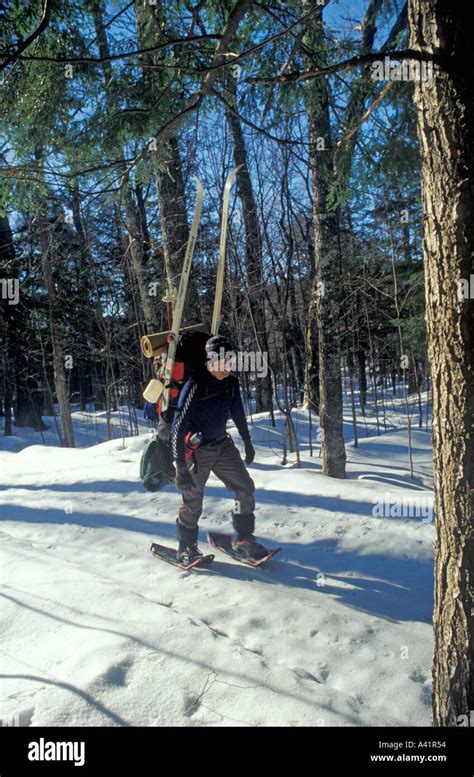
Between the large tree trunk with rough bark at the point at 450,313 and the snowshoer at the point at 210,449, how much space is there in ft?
7.18

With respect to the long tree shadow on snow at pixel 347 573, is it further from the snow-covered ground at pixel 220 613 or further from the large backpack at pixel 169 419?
the large backpack at pixel 169 419

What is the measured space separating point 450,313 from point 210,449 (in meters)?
2.72

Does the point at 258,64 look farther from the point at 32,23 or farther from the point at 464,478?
the point at 464,478

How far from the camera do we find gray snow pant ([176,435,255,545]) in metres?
4.36

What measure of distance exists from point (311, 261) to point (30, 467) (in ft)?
30.5

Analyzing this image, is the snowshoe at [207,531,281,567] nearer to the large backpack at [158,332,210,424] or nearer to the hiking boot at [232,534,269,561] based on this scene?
the hiking boot at [232,534,269,561]

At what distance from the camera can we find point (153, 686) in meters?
2.62

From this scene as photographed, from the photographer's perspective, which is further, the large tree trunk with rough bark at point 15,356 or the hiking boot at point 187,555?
the large tree trunk with rough bark at point 15,356

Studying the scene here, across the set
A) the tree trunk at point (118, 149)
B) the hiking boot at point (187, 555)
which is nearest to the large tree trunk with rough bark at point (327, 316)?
the tree trunk at point (118, 149)

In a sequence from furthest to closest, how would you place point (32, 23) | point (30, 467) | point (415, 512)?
point (30, 467), point (415, 512), point (32, 23)

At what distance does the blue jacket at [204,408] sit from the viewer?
412 cm

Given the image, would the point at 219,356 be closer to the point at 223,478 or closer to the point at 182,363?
the point at 182,363

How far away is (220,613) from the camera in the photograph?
3.50 meters
